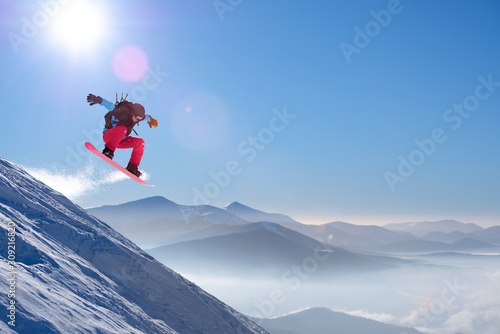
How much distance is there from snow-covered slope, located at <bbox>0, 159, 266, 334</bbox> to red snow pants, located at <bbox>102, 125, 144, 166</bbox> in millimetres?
7314

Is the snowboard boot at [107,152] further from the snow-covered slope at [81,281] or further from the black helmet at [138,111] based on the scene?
the snow-covered slope at [81,281]

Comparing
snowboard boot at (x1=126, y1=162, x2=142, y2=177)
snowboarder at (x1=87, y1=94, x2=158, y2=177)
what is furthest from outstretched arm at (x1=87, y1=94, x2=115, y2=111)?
snowboard boot at (x1=126, y1=162, x2=142, y2=177)

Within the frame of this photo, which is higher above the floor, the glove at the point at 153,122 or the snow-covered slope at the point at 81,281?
the glove at the point at 153,122

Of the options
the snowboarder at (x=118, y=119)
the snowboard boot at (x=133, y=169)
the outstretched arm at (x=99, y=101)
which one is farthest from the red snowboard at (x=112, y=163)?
the outstretched arm at (x=99, y=101)

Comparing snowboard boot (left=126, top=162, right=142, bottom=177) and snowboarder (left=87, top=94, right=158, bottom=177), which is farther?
snowboard boot (left=126, top=162, right=142, bottom=177)

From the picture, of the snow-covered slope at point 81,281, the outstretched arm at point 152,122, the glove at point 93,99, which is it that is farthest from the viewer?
the snow-covered slope at point 81,281

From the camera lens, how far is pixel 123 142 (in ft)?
46.5

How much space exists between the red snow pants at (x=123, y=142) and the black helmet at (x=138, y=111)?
2.34ft

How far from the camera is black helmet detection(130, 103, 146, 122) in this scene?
1320cm

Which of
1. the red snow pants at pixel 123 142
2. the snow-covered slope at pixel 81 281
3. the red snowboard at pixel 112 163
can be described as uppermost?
the red snow pants at pixel 123 142

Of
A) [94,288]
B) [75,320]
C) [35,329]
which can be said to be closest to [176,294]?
[94,288]

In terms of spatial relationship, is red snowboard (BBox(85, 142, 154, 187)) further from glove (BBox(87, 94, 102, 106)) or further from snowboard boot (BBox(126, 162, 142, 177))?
glove (BBox(87, 94, 102, 106))

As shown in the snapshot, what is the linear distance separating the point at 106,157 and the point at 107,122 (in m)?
1.70

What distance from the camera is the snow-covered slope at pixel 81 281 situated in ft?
50.6
